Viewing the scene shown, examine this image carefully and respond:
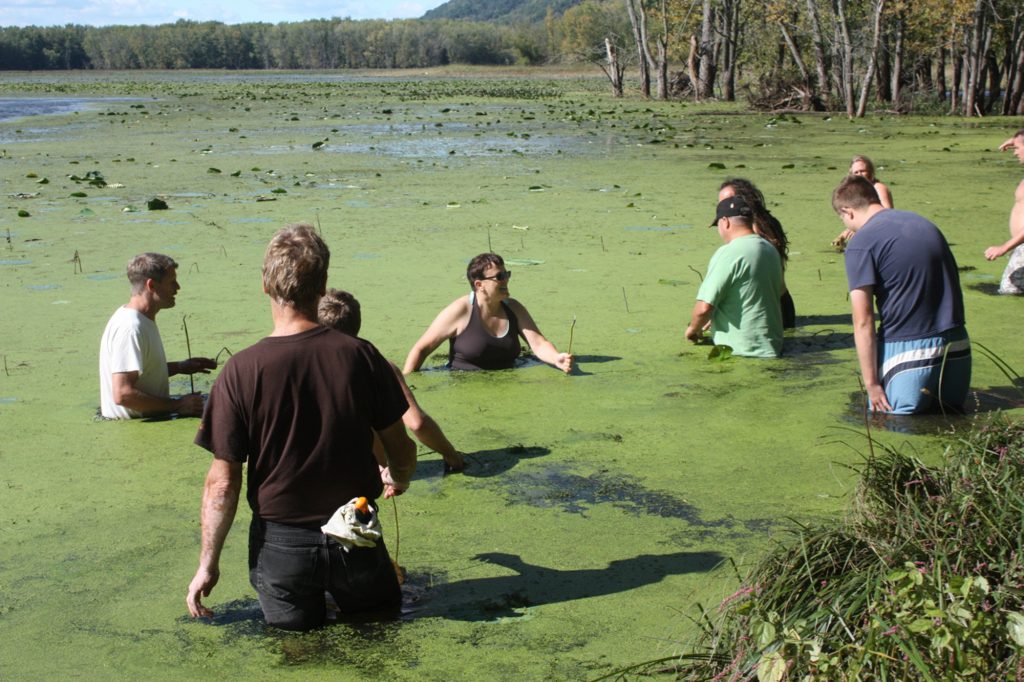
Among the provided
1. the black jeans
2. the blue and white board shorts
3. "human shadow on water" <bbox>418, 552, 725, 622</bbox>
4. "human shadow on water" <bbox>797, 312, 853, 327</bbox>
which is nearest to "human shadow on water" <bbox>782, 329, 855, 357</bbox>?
"human shadow on water" <bbox>797, 312, 853, 327</bbox>

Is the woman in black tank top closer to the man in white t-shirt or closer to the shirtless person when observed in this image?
the man in white t-shirt

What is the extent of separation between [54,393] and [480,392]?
2.17 m

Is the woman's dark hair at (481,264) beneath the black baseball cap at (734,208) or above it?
beneath

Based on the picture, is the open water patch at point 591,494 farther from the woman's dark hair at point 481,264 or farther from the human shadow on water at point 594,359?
the human shadow on water at point 594,359

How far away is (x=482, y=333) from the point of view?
6.28 m

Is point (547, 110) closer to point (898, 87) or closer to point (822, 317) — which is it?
point (898, 87)

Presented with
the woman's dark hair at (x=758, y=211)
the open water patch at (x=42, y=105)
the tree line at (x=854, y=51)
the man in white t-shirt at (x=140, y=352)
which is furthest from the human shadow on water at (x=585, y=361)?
the open water patch at (x=42, y=105)

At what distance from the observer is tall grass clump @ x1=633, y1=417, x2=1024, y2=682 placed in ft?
8.16

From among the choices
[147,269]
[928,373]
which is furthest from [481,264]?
[928,373]

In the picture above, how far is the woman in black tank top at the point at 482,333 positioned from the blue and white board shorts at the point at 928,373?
5.55 ft

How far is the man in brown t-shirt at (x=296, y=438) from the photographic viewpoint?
10.2 ft

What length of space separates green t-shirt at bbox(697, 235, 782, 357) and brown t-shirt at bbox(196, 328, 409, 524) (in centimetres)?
337

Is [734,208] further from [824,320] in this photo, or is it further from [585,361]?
[824,320]

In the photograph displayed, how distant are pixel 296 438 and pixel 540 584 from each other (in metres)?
0.97
